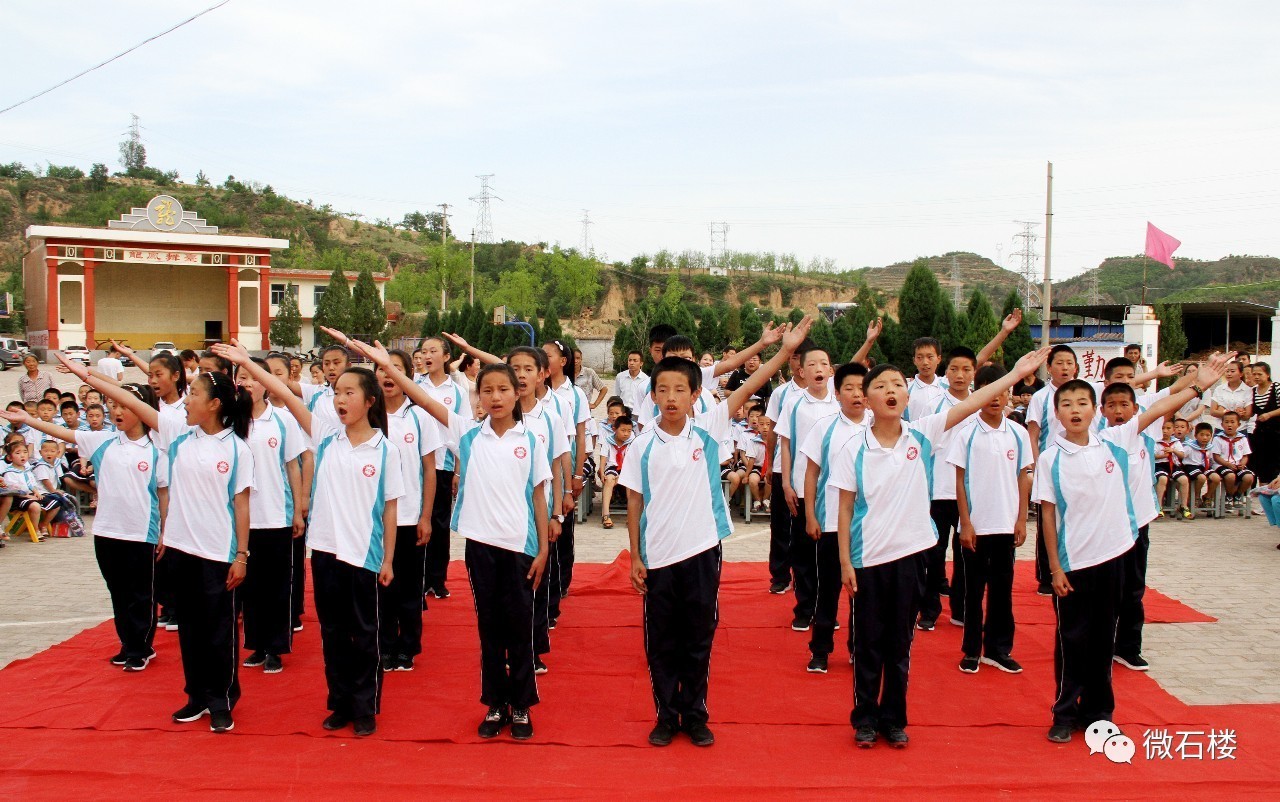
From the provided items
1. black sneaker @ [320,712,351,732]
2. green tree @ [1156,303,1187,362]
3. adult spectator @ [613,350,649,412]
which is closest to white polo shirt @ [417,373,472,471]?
black sneaker @ [320,712,351,732]

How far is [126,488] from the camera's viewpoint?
542 centimetres

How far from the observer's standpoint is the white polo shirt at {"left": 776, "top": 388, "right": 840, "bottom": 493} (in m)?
6.09

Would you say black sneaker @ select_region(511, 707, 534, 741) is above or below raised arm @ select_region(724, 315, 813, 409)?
below

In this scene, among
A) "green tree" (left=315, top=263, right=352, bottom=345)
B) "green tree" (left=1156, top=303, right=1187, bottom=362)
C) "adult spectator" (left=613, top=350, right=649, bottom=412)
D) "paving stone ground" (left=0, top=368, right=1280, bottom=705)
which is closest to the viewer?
"paving stone ground" (left=0, top=368, right=1280, bottom=705)

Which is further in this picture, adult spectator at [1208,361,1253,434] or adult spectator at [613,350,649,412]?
adult spectator at [1208,361,1253,434]

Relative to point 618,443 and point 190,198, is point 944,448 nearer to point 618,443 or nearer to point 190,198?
point 618,443

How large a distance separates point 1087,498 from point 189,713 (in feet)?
13.7

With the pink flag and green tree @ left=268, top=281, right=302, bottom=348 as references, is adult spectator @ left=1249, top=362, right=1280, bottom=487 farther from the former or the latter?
green tree @ left=268, top=281, right=302, bottom=348

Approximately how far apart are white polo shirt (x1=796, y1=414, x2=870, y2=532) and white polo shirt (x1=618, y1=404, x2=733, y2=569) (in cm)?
61

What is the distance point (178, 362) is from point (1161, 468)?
9.56 m

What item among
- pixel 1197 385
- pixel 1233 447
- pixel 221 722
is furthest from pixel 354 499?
pixel 1233 447

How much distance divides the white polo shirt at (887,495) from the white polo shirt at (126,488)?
3.63m

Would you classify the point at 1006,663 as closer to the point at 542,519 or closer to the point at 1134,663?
the point at 1134,663

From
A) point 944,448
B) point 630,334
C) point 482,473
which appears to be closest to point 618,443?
point 944,448
